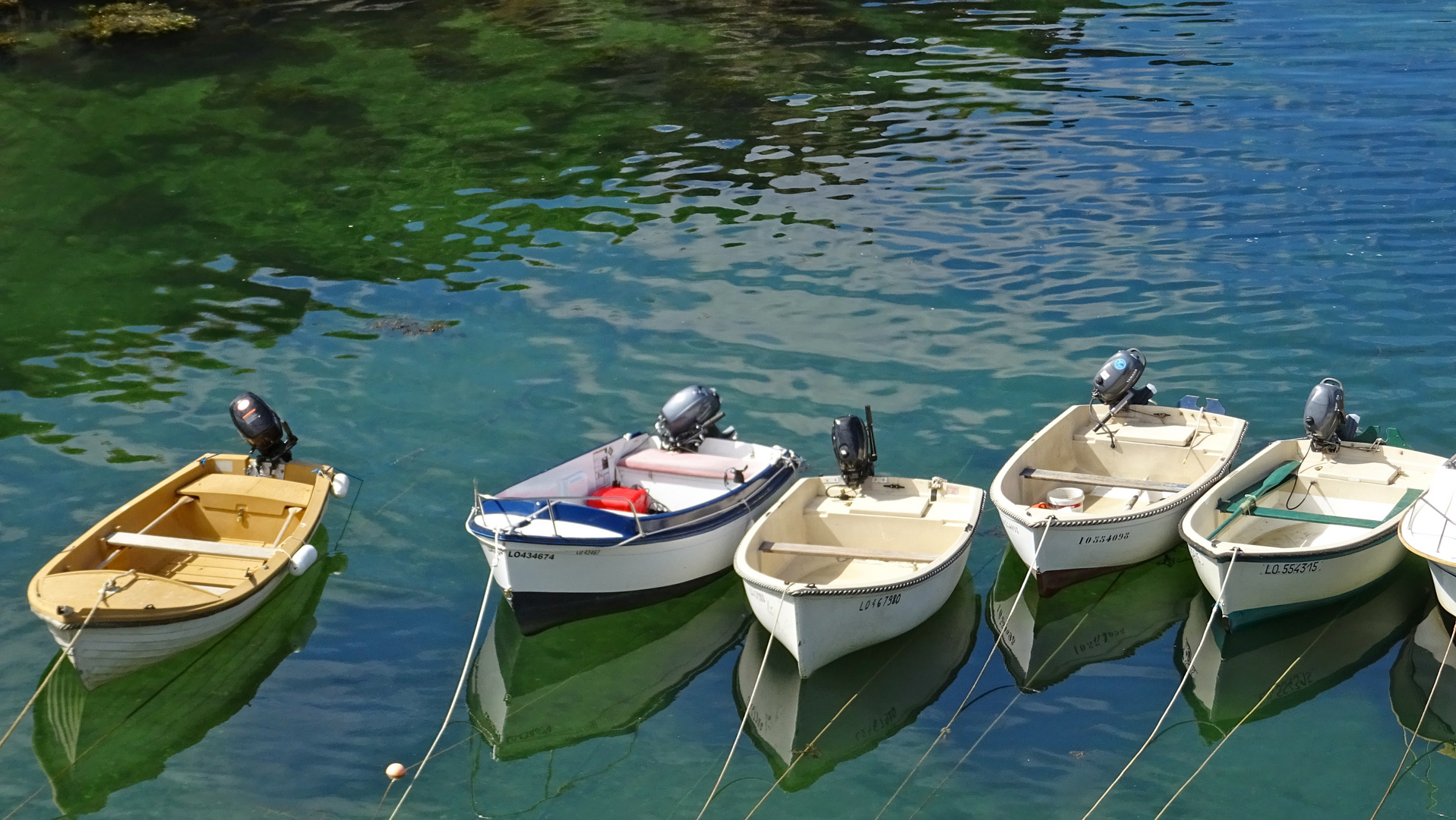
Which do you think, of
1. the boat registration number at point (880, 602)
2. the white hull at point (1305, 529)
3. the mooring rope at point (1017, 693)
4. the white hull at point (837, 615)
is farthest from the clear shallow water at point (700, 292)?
the boat registration number at point (880, 602)

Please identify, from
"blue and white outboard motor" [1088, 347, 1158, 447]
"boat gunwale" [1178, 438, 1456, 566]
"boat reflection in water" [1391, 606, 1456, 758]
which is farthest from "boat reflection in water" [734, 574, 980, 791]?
"boat reflection in water" [1391, 606, 1456, 758]

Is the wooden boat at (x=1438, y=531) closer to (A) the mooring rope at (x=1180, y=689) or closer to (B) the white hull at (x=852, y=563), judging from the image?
(A) the mooring rope at (x=1180, y=689)

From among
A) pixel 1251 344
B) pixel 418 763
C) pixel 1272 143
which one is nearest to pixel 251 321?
pixel 418 763

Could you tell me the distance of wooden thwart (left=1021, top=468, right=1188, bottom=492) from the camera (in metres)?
15.8

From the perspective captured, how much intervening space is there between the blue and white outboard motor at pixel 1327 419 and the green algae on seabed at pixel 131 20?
1243 inches

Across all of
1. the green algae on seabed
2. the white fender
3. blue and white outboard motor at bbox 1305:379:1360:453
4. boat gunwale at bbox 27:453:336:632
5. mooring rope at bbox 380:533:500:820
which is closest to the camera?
mooring rope at bbox 380:533:500:820

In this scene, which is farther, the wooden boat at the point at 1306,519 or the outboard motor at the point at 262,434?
the outboard motor at the point at 262,434

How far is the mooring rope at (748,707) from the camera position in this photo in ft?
41.6

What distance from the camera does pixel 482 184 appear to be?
27.8 meters

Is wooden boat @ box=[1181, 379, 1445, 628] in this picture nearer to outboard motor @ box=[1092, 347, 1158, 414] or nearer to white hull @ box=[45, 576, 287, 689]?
outboard motor @ box=[1092, 347, 1158, 414]

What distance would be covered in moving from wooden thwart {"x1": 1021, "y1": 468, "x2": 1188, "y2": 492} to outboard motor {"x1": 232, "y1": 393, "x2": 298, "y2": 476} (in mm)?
8967

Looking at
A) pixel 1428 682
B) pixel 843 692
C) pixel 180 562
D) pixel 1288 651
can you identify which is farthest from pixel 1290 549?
pixel 180 562

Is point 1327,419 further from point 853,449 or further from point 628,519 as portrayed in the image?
point 628,519

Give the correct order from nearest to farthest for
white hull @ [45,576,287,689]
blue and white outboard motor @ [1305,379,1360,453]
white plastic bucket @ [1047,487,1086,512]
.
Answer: white hull @ [45,576,287,689], white plastic bucket @ [1047,487,1086,512], blue and white outboard motor @ [1305,379,1360,453]
